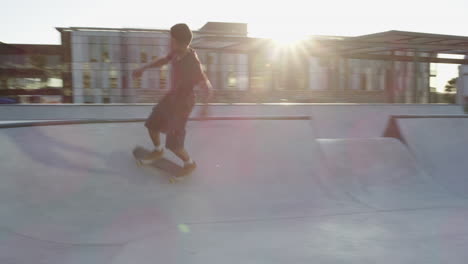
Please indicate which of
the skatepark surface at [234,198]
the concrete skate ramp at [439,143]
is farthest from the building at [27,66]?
the concrete skate ramp at [439,143]

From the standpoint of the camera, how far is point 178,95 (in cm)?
457

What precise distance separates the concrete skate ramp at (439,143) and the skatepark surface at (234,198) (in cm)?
3

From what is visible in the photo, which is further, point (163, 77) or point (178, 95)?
point (163, 77)

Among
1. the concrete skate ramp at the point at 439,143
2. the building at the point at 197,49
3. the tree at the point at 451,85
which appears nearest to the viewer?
the concrete skate ramp at the point at 439,143

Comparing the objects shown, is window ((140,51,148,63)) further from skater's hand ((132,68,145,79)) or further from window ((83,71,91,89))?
skater's hand ((132,68,145,79))

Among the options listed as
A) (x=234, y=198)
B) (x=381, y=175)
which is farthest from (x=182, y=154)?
(x=381, y=175)

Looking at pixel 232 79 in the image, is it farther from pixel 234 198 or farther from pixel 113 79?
pixel 234 198

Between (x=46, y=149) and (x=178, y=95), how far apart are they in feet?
5.25

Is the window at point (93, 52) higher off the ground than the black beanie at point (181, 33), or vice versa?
the window at point (93, 52)

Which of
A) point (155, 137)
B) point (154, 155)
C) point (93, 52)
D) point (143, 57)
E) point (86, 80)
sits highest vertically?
point (93, 52)

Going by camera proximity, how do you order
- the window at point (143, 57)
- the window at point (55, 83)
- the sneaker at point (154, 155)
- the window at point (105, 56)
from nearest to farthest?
the sneaker at point (154, 155) < the window at point (143, 57) < the window at point (105, 56) < the window at point (55, 83)

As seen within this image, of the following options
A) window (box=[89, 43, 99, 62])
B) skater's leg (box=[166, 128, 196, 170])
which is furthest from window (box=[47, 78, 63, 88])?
skater's leg (box=[166, 128, 196, 170])

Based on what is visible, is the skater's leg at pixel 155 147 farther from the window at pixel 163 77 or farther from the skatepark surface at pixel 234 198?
the window at pixel 163 77

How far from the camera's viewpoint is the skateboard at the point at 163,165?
466 centimetres
